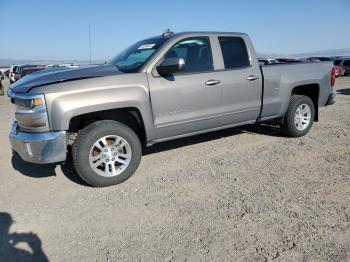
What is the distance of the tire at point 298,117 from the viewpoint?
20.0 ft

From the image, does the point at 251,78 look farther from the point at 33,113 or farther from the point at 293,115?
the point at 33,113

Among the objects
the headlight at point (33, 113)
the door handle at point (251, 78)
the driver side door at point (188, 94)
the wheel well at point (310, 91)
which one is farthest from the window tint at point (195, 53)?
the wheel well at point (310, 91)

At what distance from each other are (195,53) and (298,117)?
2.48m

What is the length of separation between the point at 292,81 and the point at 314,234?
3.44m

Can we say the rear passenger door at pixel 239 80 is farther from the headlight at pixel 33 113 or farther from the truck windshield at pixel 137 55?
the headlight at pixel 33 113

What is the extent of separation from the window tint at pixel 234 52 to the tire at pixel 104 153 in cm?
200

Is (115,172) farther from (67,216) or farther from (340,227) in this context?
(340,227)

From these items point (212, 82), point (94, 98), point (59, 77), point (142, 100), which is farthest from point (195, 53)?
point (59, 77)

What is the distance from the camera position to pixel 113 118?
4.62 m

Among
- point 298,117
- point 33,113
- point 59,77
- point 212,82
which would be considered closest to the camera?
point 33,113

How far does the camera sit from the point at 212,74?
498cm

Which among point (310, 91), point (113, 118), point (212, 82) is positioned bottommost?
point (113, 118)

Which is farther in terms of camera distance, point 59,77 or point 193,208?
point 59,77

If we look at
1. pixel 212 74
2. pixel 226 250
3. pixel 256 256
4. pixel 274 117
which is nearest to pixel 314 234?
pixel 256 256
